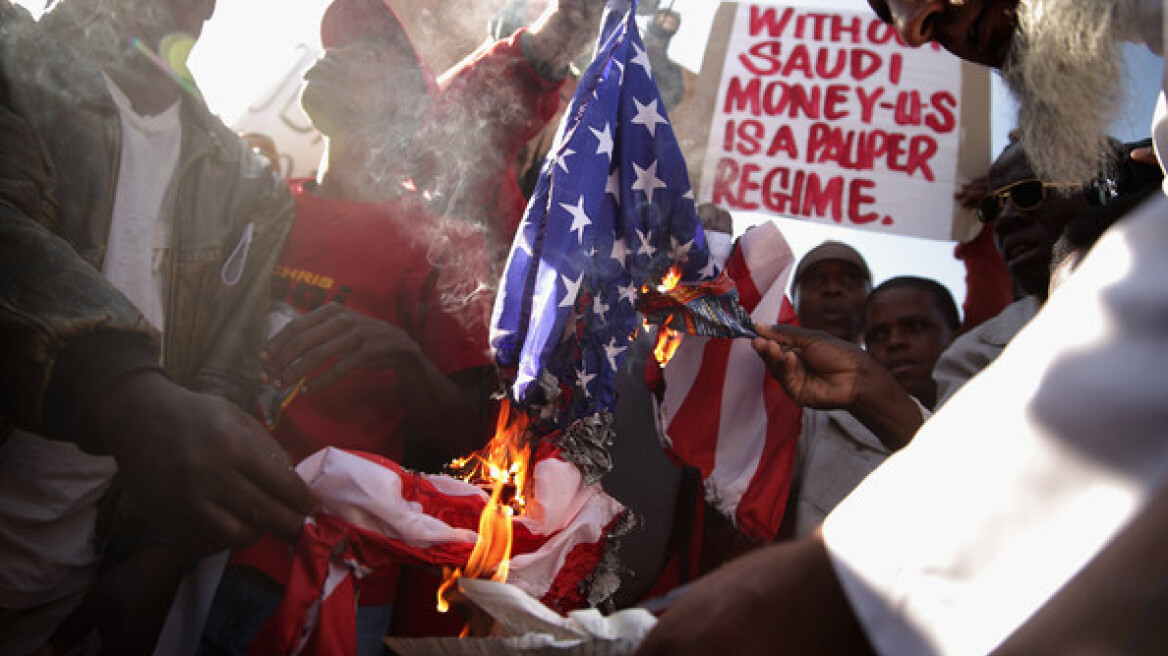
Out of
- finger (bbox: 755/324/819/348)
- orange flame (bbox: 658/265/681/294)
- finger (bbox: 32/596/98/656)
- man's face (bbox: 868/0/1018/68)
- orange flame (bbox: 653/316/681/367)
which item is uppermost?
man's face (bbox: 868/0/1018/68)

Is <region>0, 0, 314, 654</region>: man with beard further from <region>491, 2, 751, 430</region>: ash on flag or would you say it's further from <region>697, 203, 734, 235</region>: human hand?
<region>697, 203, 734, 235</region>: human hand

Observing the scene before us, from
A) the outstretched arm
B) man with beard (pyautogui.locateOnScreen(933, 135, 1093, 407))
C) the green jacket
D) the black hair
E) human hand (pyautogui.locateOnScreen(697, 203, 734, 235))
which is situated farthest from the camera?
the black hair

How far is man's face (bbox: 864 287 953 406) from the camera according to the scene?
392 centimetres

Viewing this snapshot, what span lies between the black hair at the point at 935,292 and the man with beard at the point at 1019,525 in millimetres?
3550

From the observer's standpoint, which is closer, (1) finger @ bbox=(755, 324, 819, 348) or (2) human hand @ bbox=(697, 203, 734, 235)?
(1) finger @ bbox=(755, 324, 819, 348)

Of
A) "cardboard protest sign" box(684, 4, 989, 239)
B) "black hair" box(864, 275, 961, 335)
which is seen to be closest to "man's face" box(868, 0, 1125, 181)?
"black hair" box(864, 275, 961, 335)

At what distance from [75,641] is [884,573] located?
251cm

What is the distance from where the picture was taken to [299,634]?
2076 millimetres

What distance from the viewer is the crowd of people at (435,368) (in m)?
0.68

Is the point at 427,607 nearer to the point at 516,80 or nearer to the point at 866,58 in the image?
the point at 516,80

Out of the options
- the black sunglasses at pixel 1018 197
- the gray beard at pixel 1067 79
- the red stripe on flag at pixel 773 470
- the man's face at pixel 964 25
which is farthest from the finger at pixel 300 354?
the black sunglasses at pixel 1018 197

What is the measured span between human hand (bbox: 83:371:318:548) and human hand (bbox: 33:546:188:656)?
0.27 m

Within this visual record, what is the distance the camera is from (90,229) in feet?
7.60

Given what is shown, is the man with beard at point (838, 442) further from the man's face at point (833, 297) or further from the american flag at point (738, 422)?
the man's face at point (833, 297)
